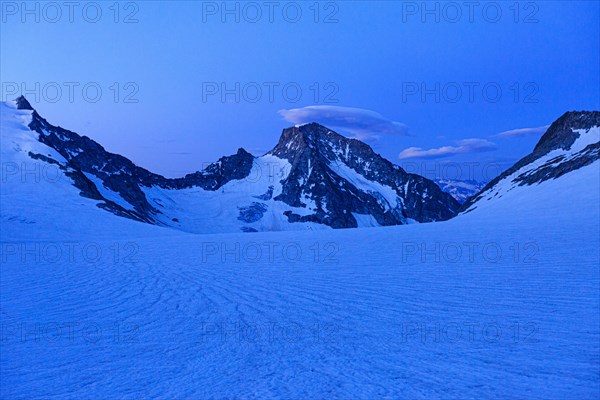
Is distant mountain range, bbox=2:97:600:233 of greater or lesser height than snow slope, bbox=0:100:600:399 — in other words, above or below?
above

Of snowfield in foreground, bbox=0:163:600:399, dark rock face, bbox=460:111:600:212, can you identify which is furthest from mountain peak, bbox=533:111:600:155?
snowfield in foreground, bbox=0:163:600:399

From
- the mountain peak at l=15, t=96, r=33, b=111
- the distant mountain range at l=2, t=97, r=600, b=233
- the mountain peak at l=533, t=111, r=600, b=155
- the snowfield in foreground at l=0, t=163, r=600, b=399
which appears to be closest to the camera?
the snowfield in foreground at l=0, t=163, r=600, b=399

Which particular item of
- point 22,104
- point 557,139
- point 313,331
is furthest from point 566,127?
point 22,104

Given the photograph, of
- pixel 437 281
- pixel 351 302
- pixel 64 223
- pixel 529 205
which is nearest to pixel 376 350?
pixel 351 302

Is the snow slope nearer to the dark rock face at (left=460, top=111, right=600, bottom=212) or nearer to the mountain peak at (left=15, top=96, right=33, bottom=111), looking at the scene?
the dark rock face at (left=460, top=111, right=600, bottom=212)

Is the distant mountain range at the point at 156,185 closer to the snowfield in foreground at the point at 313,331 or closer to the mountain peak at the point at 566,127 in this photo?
the mountain peak at the point at 566,127

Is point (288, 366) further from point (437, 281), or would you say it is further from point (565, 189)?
point (565, 189)

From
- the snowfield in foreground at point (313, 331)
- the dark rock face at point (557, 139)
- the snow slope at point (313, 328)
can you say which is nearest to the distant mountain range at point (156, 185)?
the dark rock face at point (557, 139)
